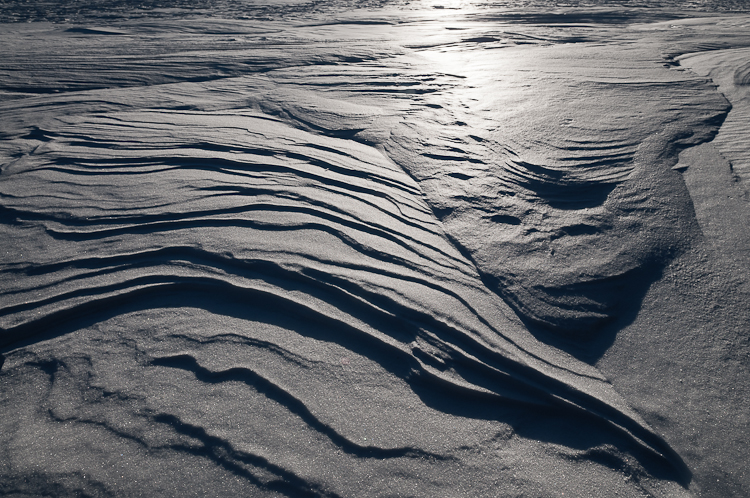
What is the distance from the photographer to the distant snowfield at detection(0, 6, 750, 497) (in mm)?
1348

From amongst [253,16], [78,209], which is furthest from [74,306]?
[253,16]

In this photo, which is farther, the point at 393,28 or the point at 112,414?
the point at 393,28

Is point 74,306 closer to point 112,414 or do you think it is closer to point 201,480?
point 112,414

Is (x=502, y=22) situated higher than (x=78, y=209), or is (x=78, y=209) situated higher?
(x=502, y=22)

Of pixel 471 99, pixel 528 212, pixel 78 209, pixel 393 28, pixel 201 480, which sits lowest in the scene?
pixel 201 480

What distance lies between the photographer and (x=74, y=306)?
182 centimetres

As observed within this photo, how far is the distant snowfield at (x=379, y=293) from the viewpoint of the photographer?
4.42 feet

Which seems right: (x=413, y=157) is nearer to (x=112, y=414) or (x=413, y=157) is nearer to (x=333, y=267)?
(x=333, y=267)

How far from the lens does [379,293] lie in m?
1.87

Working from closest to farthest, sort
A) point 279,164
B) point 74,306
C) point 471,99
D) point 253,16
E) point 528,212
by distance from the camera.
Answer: point 74,306 < point 528,212 < point 279,164 < point 471,99 < point 253,16

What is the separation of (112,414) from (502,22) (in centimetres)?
723

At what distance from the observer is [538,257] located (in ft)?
6.84

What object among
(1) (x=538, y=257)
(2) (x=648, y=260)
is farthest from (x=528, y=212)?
(2) (x=648, y=260)

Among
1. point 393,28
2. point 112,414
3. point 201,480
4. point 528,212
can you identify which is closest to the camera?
point 201,480
